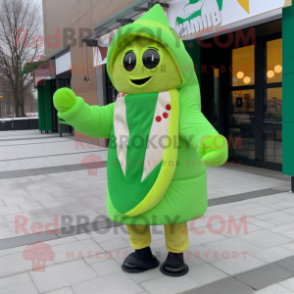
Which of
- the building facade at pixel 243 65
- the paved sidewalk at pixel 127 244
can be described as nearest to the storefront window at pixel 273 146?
the building facade at pixel 243 65

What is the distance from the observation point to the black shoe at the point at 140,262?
126 inches

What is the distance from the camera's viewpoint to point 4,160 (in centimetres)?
1056

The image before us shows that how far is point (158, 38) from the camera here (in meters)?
2.78

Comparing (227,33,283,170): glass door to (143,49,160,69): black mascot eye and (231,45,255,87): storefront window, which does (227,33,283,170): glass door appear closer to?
(231,45,255,87): storefront window

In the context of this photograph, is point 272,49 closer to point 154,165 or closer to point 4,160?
point 154,165

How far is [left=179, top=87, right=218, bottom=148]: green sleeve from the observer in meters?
2.58

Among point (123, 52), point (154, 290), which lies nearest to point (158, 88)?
point (123, 52)

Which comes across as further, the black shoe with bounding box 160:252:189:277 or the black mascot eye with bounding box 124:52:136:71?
the black shoe with bounding box 160:252:189:277

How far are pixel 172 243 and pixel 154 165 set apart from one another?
0.79 m

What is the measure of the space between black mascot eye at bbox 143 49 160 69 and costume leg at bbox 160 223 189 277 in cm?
141

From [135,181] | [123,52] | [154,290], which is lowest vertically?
[154,290]

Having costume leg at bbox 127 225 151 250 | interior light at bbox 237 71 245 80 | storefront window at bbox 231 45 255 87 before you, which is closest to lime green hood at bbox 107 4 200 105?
costume leg at bbox 127 225 151 250

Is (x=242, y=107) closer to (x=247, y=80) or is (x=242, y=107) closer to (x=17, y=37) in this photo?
(x=247, y=80)

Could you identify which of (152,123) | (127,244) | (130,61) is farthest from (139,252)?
(130,61)
